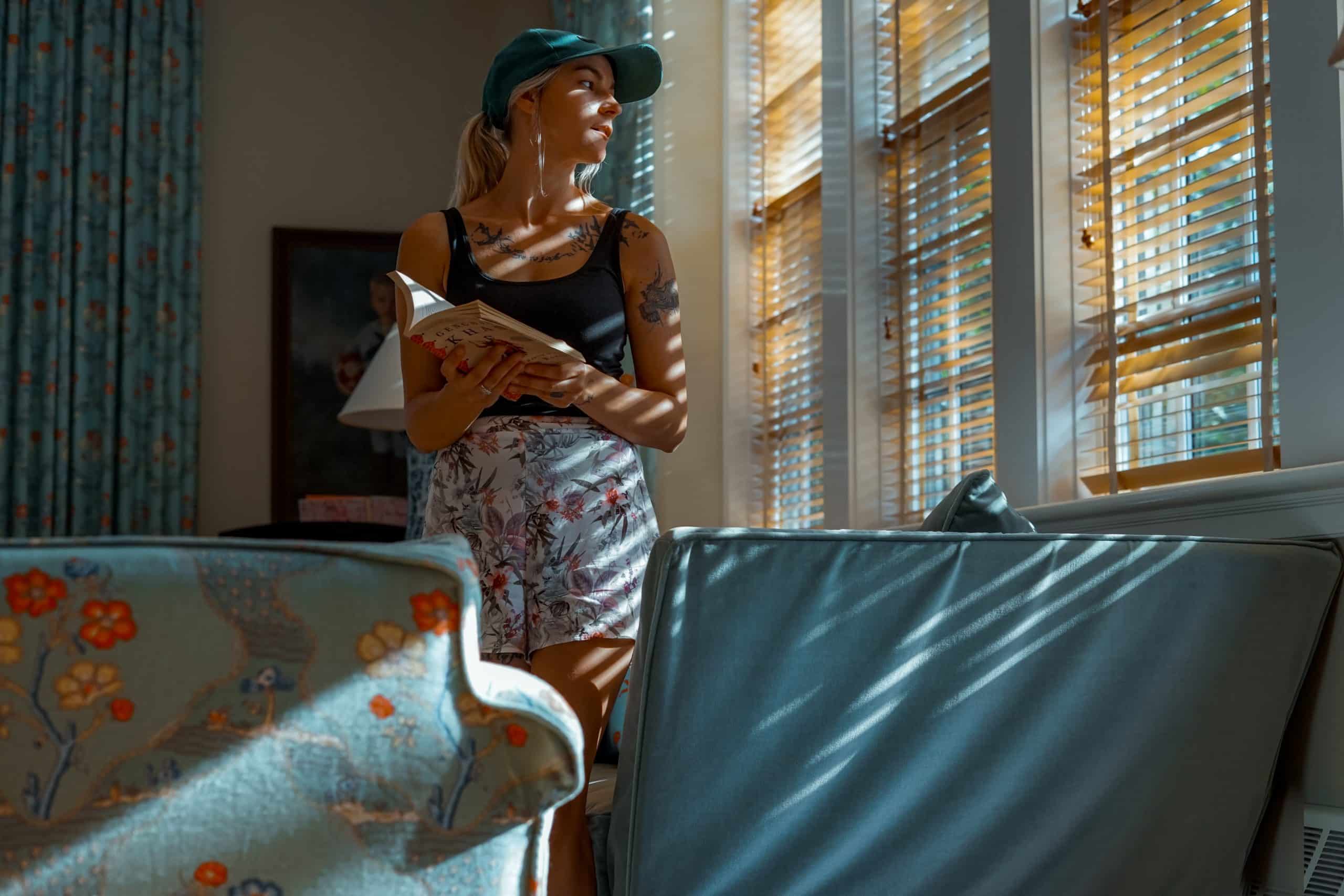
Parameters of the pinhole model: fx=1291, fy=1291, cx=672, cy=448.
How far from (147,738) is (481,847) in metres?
0.22

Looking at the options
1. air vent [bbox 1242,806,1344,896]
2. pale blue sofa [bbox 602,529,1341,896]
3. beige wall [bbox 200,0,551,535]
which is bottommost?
air vent [bbox 1242,806,1344,896]

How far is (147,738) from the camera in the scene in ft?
2.63

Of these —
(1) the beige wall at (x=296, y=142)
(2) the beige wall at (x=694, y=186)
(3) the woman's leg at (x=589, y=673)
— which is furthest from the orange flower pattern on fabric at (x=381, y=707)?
(1) the beige wall at (x=296, y=142)

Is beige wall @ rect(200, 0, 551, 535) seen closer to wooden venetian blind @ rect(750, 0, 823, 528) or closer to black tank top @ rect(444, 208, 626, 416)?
wooden venetian blind @ rect(750, 0, 823, 528)

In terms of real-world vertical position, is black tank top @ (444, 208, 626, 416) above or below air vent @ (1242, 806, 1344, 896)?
above

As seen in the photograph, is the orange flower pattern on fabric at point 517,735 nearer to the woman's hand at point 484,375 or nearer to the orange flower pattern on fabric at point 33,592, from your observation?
the orange flower pattern on fabric at point 33,592

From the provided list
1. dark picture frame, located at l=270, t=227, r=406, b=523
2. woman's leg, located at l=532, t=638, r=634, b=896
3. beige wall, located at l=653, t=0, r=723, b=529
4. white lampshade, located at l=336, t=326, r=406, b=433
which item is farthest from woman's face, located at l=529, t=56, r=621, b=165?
dark picture frame, located at l=270, t=227, r=406, b=523

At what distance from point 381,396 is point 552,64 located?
2.35m

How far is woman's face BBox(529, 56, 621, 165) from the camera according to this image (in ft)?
6.15

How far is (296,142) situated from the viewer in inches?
206

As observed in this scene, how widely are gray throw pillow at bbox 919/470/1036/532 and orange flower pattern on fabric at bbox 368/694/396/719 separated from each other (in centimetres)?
89

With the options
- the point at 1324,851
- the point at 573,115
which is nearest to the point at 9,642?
the point at 573,115

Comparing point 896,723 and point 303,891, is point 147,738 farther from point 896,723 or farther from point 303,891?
point 896,723

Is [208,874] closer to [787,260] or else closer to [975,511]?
[975,511]
